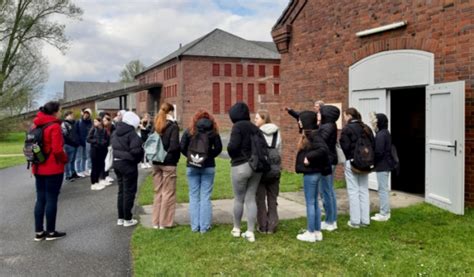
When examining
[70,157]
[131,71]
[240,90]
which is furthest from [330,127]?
[131,71]

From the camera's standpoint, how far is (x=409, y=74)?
8.58m

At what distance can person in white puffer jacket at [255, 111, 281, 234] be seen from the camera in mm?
6008

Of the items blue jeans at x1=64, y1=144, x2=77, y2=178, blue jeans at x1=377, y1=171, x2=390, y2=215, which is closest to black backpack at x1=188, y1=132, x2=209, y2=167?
blue jeans at x1=377, y1=171, x2=390, y2=215

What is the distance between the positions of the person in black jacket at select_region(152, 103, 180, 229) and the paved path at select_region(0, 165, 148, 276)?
22.1 inches

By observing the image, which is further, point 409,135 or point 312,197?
point 409,135

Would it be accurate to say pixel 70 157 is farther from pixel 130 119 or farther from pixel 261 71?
pixel 261 71

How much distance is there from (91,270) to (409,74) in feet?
21.9

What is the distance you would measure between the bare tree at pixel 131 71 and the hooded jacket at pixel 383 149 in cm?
8087

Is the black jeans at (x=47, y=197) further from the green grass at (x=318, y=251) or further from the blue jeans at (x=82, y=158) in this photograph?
the blue jeans at (x=82, y=158)

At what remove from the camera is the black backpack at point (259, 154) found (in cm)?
564

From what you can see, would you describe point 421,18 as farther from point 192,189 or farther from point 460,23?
point 192,189

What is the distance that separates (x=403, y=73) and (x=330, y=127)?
3.44 metres

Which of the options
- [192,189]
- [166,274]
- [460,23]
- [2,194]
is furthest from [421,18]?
[2,194]

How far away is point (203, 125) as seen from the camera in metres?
6.16
